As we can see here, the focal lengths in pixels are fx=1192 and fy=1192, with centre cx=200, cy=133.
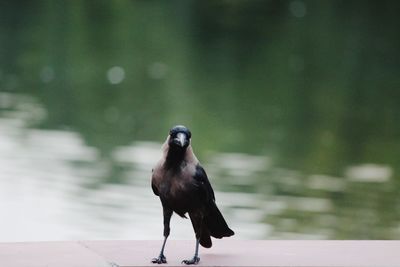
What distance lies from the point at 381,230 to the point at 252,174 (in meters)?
1.99

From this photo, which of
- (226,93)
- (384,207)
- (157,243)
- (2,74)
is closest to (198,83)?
(226,93)

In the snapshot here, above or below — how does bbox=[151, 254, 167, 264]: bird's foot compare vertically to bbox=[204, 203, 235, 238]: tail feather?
below

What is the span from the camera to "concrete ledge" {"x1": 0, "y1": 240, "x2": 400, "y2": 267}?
464cm

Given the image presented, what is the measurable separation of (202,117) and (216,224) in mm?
10293

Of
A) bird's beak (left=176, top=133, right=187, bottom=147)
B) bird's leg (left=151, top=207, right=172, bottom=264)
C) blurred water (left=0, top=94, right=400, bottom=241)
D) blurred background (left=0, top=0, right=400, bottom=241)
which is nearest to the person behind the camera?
bird's beak (left=176, top=133, right=187, bottom=147)

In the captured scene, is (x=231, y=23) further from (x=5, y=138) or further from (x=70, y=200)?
(x=70, y=200)

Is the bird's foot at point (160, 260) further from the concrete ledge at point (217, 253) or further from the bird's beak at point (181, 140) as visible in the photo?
the bird's beak at point (181, 140)

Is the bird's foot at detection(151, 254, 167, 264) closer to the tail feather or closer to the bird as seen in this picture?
the bird

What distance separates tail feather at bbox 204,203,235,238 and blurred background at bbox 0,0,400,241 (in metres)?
3.23

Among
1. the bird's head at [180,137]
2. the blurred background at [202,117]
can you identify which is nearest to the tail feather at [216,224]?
the bird's head at [180,137]

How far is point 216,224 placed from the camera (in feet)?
15.4

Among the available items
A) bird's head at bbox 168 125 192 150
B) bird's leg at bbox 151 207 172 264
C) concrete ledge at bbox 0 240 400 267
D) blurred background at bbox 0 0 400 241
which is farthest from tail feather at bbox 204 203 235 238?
blurred background at bbox 0 0 400 241

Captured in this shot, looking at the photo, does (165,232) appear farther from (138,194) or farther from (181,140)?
(138,194)

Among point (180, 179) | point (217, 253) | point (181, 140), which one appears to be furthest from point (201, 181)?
point (217, 253)
